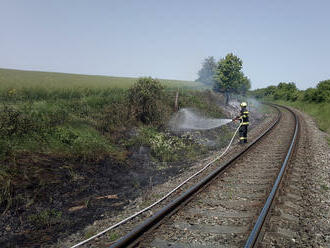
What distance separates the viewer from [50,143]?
27.2 ft

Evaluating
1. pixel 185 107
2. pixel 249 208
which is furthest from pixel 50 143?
pixel 185 107

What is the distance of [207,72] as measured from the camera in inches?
2324

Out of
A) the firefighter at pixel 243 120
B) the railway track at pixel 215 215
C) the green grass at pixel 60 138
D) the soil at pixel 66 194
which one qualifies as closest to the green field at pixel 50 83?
the green grass at pixel 60 138

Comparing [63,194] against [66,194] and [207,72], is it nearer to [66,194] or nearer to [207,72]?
[66,194]

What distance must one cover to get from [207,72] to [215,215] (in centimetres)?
5702

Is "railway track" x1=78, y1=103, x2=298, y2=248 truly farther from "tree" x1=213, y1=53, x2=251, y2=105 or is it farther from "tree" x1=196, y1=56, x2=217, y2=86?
"tree" x1=196, y1=56, x2=217, y2=86

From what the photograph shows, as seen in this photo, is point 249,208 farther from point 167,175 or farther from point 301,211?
point 167,175

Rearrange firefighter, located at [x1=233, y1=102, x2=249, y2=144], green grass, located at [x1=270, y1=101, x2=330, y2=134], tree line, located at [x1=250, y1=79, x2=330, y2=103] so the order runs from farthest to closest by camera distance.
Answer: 1. tree line, located at [x1=250, y1=79, x2=330, y2=103]
2. green grass, located at [x1=270, y1=101, x2=330, y2=134]
3. firefighter, located at [x1=233, y1=102, x2=249, y2=144]

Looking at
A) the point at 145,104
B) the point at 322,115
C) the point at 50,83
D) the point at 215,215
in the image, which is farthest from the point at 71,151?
the point at 322,115

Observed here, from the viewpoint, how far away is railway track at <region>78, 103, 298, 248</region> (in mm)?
3996

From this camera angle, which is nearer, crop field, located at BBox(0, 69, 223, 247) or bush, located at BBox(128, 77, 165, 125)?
crop field, located at BBox(0, 69, 223, 247)

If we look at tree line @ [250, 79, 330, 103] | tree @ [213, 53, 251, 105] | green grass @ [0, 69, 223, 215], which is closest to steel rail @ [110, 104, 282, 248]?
green grass @ [0, 69, 223, 215]

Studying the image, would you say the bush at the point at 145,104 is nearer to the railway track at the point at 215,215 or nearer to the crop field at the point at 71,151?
the crop field at the point at 71,151

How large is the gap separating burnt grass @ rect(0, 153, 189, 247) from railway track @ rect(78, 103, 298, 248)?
1601mm
